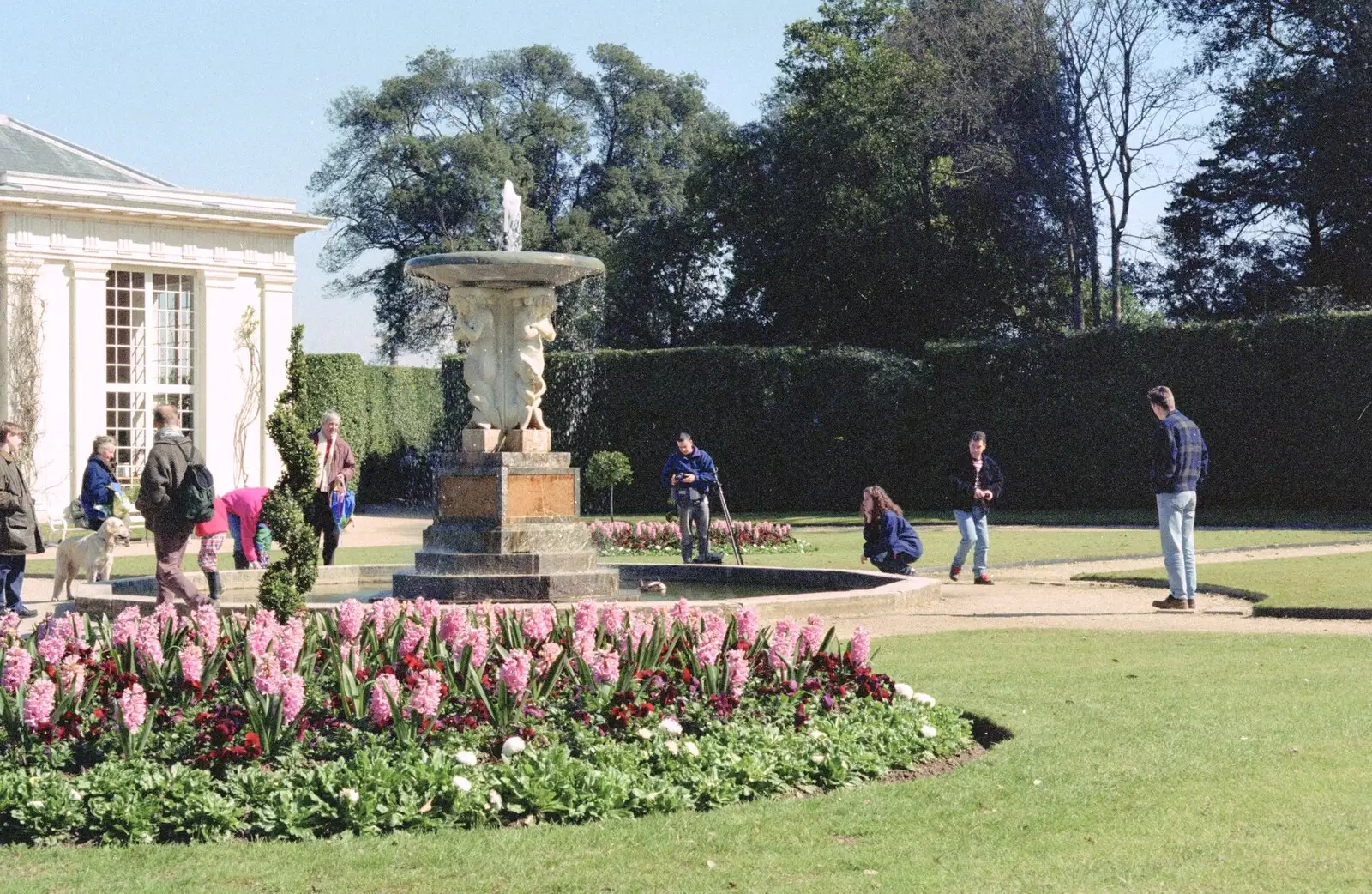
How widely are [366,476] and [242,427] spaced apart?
233 inches

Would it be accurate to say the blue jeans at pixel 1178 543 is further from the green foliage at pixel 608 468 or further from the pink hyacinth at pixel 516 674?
the green foliage at pixel 608 468

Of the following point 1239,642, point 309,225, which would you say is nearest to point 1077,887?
point 1239,642

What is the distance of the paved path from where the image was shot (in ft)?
37.0

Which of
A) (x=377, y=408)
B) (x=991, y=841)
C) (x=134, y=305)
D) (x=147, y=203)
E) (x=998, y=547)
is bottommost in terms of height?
(x=991, y=841)

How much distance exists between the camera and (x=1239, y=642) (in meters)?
10.1

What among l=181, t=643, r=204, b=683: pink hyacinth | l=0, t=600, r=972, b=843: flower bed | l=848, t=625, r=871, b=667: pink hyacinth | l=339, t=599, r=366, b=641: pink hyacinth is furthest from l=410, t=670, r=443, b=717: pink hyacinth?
l=848, t=625, r=871, b=667: pink hyacinth

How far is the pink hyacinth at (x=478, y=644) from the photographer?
6.80 metres

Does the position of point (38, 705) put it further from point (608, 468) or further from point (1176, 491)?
point (608, 468)

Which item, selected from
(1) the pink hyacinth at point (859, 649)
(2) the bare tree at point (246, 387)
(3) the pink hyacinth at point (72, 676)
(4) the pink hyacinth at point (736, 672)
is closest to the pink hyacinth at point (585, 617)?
(4) the pink hyacinth at point (736, 672)

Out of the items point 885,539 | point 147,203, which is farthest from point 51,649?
point 147,203

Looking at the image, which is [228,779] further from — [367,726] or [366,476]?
[366,476]

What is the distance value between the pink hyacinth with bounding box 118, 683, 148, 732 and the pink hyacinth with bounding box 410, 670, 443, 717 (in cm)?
102

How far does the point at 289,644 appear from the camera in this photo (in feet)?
21.6

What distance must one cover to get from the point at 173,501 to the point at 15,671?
4.78 m
